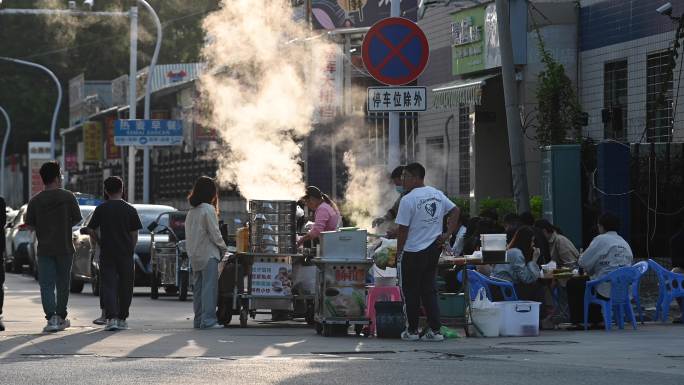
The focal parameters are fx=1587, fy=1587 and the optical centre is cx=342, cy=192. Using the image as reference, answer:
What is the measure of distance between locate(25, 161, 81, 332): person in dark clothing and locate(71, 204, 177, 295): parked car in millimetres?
8469

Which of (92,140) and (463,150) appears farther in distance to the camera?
(92,140)

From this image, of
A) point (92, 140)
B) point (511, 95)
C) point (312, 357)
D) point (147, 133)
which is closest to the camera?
point (312, 357)

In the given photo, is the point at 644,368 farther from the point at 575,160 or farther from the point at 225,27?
the point at 225,27

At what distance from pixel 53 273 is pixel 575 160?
8125 mm

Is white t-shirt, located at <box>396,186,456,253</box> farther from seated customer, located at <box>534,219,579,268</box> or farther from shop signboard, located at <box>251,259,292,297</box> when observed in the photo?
seated customer, located at <box>534,219,579,268</box>

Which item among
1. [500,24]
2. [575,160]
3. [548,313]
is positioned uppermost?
[500,24]

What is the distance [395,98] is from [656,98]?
6056mm

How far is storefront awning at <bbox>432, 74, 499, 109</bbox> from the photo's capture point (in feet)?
87.2

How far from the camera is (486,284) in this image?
16969 mm

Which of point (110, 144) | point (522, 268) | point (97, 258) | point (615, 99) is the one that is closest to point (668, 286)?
point (522, 268)

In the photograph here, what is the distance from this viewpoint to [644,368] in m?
12.4

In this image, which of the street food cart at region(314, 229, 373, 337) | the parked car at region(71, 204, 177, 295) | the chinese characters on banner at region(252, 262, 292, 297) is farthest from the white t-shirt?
the parked car at region(71, 204, 177, 295)

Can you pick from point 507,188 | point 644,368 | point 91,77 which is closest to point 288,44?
point 507,188

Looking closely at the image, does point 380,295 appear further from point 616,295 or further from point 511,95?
point 511,95
